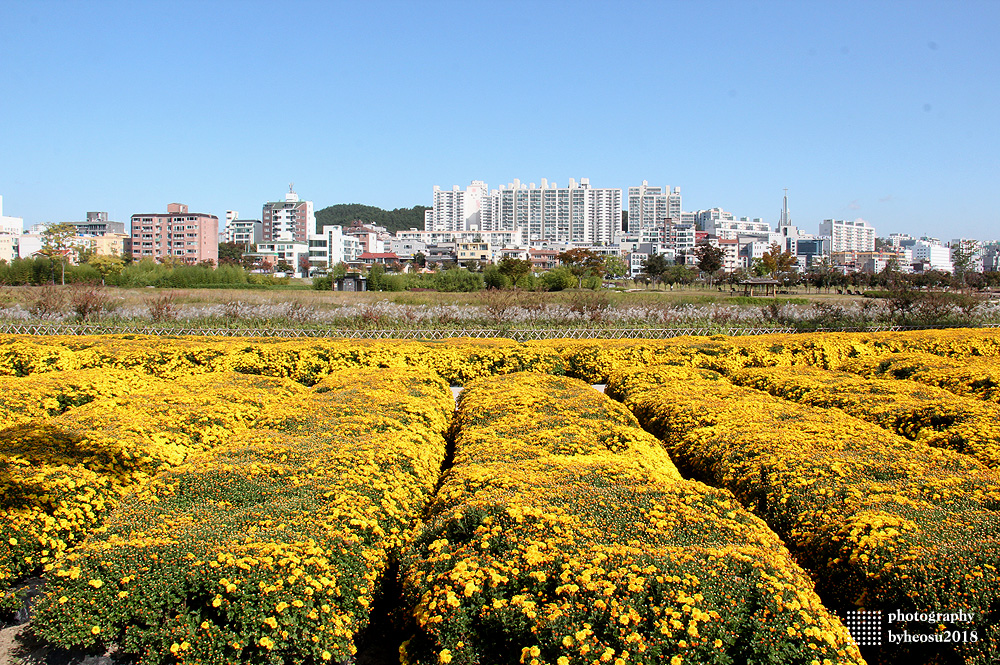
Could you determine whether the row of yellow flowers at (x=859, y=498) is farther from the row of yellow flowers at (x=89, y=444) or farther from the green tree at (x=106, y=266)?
the green tree at (x=106, y=266)

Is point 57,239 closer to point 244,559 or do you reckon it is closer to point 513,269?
point 513,269

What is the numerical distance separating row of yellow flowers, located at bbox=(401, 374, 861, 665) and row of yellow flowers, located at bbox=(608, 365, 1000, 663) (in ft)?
1.23

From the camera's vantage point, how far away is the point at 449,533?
481 cm

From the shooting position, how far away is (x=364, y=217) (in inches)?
6973

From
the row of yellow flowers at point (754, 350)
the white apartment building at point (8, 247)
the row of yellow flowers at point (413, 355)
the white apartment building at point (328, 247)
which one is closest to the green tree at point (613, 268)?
the white apartment building at point (328, 247)

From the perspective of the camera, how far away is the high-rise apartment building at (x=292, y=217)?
13775 cm

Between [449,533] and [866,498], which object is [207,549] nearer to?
[449,533]

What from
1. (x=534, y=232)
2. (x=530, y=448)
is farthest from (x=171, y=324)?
(x=534, y=232)

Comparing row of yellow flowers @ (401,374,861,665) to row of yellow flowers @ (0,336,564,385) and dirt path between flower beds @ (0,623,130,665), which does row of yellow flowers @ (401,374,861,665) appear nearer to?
dirt path between flower beds @ (0,623,130,665)

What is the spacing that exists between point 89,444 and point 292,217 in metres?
140

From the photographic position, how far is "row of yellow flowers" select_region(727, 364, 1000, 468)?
7141 millimetres

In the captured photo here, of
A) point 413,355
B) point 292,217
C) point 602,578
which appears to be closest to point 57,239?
point 413,355

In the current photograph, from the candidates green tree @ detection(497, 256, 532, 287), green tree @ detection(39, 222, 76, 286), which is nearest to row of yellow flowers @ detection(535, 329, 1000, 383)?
green tree @ detection(497, 256, 532, 287)

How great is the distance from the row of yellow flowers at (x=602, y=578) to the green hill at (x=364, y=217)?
6574 inches
